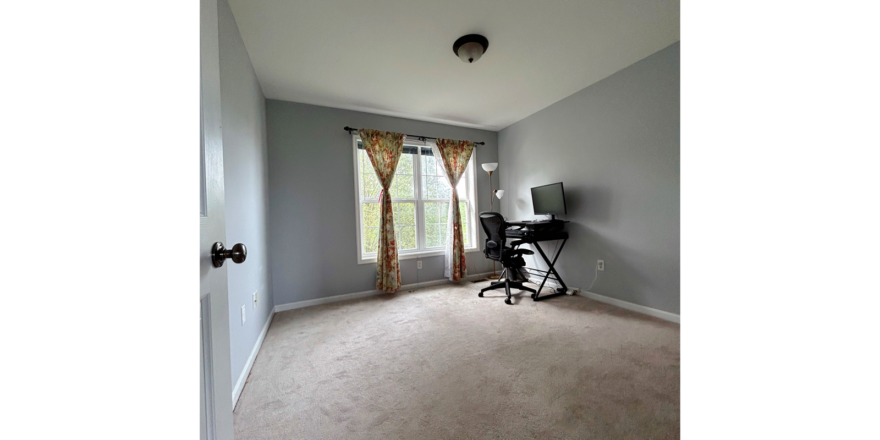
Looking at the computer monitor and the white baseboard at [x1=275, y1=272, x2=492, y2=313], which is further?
the computer monitor

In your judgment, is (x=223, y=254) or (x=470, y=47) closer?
(x=223, y=254)

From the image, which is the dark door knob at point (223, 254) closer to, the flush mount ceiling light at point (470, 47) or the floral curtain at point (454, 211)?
the flush mount ceiling light at point (470, 47)

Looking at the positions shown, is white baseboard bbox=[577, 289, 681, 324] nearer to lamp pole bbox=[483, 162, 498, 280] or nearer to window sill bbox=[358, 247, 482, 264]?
lamp pole bbox=[483, 162, 498, 280]

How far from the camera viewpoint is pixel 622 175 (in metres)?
2.76

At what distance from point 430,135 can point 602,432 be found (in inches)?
137

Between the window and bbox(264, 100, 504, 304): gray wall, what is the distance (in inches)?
6.4

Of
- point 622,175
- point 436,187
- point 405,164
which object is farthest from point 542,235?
point 405,164

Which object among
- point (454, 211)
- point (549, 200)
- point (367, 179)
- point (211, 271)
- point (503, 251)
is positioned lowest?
point (503, 251)

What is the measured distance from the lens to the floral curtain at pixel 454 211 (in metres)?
3.89

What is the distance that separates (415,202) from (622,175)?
2422 mm

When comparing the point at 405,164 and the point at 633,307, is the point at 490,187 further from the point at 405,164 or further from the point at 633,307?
the point at 633,307

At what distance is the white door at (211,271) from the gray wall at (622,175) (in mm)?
3033

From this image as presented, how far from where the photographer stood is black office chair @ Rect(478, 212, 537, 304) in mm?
3182

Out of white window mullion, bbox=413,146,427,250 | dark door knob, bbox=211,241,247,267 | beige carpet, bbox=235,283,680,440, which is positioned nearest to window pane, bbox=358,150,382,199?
white window mullion, bbox=413,146,427,250
